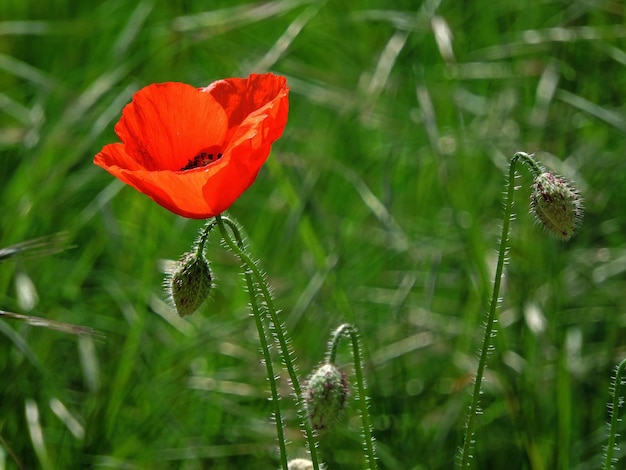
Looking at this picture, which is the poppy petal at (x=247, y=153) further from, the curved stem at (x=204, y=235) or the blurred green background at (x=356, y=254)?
the blurred green background at (x=356, y=254)

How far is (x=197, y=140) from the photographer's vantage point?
4.42 feet

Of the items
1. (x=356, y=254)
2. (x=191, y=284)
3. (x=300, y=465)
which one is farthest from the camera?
(x=356, y=254)

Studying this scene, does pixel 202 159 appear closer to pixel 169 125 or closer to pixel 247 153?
pixel 169 125

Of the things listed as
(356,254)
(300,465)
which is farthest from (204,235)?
(356,254)

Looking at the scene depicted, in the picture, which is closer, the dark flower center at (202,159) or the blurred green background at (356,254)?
the dark flower center at (202,159)

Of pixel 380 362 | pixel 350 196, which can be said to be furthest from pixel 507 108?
pixel 380 362

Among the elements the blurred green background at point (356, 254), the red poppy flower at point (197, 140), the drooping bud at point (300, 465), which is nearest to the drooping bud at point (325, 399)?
the drooping bud at point (300, 465)

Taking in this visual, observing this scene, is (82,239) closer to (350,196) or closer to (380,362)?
(350,196)

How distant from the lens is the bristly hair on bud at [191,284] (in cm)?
131

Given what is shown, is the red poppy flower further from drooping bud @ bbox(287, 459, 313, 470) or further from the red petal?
drooping bud @ bbox(287, 459, 313, 470)

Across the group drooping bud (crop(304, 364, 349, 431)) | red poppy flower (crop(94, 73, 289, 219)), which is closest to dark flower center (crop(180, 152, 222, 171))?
red poppy flower (crop(94, 73, 289, 219))

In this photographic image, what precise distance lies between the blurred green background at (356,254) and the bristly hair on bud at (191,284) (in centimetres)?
50

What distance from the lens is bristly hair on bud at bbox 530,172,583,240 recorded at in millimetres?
1283

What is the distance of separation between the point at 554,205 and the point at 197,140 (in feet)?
1.46
